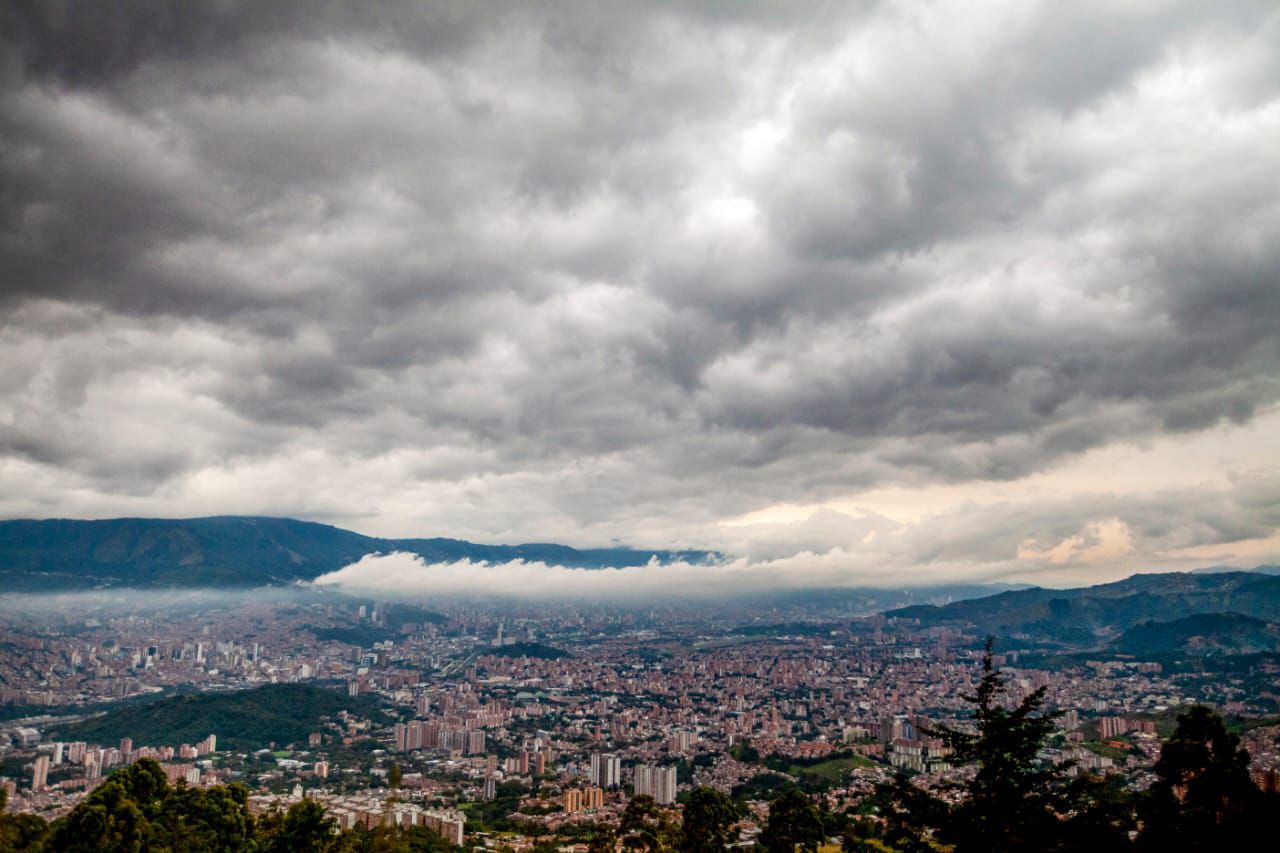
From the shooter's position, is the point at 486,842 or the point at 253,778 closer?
the point at 486,842

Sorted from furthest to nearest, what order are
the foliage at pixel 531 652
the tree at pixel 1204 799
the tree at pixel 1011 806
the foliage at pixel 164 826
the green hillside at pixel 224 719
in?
1. the foliage at pixel 531 652
2. the green hillside at pixel 224 719
3. the foliage at pixel 164 826
4. the tree at pixel 1204 799
5. the tree at pixel 1011 806

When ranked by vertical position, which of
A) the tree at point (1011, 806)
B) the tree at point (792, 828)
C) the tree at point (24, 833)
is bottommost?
the tree at point (792, 828)

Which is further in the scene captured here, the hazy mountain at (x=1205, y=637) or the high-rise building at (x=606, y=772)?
the hazy mountain at (x=1205, y=637)

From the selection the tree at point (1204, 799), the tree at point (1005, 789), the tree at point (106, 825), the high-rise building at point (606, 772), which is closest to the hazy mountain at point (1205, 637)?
the high-rise building at point (606, 772)

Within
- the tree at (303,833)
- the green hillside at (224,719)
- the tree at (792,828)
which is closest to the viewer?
the tree at (303,833)

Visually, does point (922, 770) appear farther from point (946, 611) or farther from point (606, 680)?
point (946, 611)

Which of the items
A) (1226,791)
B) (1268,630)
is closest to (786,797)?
(1226,791)

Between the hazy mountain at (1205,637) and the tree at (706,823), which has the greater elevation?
the tree at (706,823)

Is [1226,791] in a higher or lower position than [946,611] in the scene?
higher

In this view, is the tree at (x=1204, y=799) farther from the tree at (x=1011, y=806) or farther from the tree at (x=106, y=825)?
the tree at (x=106, y=825)
